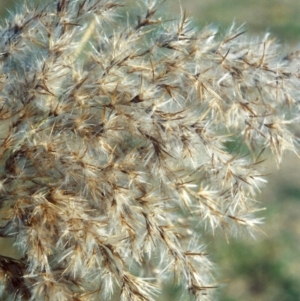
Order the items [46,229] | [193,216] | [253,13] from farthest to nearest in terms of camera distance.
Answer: [253,13] < [193,216] < [46,229]

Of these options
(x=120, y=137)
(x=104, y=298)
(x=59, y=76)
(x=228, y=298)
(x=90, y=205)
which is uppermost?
(x=59, y=76)

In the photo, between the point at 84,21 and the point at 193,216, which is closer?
the point at 84,21

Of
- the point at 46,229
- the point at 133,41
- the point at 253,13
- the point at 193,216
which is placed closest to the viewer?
the point at 46,229

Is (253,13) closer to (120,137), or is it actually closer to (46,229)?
(120,137)

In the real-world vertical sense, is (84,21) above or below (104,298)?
above

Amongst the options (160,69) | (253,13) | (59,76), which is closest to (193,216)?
(160,69)

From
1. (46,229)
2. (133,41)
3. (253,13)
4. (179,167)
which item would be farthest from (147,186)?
(253,13)
